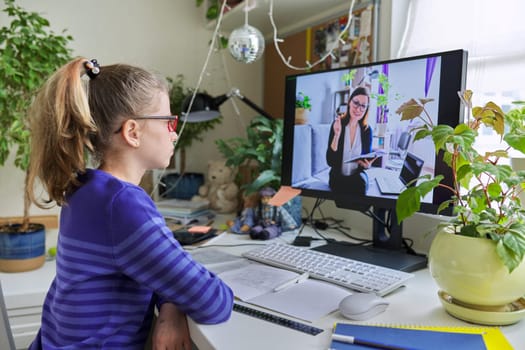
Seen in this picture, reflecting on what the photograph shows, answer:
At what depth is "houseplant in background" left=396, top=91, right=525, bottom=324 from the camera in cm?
64

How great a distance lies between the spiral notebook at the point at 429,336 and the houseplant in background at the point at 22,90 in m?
0.99

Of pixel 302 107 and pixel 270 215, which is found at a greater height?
pixel 302 107

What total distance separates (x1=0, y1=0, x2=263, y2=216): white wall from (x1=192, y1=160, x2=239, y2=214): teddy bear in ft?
1.00

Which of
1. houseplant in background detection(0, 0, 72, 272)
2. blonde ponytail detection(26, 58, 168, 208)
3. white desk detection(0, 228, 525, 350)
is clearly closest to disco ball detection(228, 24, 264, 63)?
houseplant in background detection(0, 0, 72, 272)

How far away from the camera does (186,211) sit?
1.63m

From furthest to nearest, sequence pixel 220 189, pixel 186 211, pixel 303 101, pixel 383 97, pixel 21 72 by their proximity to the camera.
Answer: pixel 220 189
pixel 186 211
pixel 21 72
pixel 303 101
pixel 383 97

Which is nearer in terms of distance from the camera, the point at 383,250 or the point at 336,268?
the point at 336,268

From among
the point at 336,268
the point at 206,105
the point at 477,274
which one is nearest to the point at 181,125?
the point at 206,105

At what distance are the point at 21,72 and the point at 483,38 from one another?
4.64 feet

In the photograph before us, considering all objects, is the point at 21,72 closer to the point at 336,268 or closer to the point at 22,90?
the point at 22,90

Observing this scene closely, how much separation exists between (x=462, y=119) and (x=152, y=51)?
5.00 ft

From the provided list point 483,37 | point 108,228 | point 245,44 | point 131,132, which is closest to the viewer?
point 108,228

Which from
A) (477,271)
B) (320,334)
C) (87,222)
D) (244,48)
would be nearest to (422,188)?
(477,271)

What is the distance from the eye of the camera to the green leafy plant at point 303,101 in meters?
1.22
